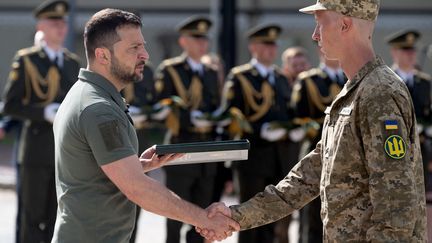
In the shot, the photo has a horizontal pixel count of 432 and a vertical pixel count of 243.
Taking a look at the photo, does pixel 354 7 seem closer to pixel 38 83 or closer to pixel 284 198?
pixel 284 198

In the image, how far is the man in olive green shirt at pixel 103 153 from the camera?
369 centimetres

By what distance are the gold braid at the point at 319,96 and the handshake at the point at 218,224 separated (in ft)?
12.9

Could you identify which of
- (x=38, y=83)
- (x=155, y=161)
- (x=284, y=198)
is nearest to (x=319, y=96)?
(x=38, y=83)

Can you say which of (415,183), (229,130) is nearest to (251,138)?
(229,130)

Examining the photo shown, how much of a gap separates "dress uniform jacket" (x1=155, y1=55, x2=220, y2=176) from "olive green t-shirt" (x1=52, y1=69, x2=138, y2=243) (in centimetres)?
379

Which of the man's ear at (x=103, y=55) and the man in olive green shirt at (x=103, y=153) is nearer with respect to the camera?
the man in olive green shirt at (x=103, y=153)

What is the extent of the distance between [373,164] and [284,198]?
2.87ft

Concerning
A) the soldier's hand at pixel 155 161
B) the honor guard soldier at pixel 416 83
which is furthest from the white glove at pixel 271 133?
the soldier's hand at pixel 155 161

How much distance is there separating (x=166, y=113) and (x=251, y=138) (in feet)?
2.65

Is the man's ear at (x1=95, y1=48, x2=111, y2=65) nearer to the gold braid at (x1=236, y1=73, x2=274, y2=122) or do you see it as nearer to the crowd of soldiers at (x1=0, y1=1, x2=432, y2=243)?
the crowd of soldiers at (x1=0, y1=1, x2=432, y2=243)

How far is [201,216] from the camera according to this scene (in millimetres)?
4086

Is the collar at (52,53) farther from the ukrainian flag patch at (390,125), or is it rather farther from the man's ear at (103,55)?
the ukrainian flag patch at (390,125)

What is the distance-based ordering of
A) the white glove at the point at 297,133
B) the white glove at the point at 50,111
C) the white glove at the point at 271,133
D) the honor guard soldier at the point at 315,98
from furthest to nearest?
1. the honor guard soldier at the point at 315,98
2. the white glove at the point at 297,133
3. the white glove at the point at 271,133
4. the white glove at the point at 50,111

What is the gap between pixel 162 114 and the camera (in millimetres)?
7609
